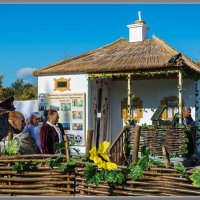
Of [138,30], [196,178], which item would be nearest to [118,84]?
[138,30]

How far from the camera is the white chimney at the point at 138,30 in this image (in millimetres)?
17552

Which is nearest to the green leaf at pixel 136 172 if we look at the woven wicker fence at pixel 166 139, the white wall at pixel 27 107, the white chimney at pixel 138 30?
the woven wicker fence at pixel 166 139

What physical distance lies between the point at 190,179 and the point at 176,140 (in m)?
7.44

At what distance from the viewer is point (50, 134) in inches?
343

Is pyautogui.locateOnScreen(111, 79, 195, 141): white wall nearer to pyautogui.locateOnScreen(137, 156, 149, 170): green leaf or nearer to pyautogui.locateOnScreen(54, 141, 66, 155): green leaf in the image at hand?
pyautogui.locateOnScreen(54, 141, 66, 155): green leaf

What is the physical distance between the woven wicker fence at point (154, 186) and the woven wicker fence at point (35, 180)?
31 centimetres

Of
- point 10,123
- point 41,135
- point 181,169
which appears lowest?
point 181,169

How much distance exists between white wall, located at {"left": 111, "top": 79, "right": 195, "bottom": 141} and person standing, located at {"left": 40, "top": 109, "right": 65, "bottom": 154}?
742cm

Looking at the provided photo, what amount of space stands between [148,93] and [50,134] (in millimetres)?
8068

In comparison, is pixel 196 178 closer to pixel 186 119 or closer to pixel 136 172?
pixel 136 172

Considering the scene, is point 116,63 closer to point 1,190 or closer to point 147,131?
point 147,131

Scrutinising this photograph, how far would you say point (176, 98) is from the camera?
1571 centimetres

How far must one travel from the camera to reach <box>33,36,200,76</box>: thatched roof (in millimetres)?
14609

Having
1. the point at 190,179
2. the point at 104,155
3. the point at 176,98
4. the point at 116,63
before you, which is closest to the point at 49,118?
the point at 104,155
